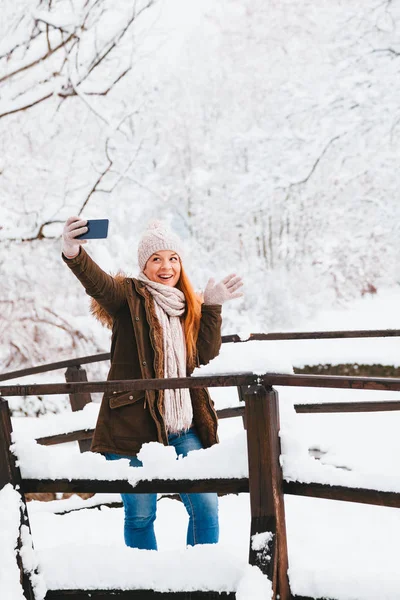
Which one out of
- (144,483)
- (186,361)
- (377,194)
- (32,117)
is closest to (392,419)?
(186,361)

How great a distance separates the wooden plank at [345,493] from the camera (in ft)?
7.08

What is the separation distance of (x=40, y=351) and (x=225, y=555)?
7.07m

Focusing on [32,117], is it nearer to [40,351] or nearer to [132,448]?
[40,351]

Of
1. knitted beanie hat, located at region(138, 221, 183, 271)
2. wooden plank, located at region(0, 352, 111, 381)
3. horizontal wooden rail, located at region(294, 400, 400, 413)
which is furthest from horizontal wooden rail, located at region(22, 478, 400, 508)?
horizontal wooden rail, located at region(294, 400, 400, 413)

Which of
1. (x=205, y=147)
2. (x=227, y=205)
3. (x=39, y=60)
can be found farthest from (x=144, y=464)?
(x=205, y=147)

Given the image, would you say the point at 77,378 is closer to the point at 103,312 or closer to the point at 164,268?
the point at 103,312

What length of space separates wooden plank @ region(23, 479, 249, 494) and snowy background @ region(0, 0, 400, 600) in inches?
3.1

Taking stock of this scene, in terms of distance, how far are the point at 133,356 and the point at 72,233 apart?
604mm

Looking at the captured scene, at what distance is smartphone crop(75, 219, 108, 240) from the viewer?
257 cm

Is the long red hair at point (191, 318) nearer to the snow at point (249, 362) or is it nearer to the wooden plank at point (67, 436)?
the snow at point (249, 362)

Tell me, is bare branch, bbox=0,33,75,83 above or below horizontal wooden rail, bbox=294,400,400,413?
above

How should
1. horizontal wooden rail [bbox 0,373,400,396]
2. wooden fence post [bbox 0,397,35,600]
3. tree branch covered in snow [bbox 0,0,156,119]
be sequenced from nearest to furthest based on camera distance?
horizontal wooden rail [bbox 0,373,400,396]
wooden fence post [bbox 0,397,35,600]
tree branch covered in snow [bbox 0,0,156,119]

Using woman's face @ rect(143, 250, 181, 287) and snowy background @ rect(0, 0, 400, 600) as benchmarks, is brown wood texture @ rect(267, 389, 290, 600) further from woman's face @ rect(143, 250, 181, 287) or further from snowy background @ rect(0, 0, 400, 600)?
woman's face @ rect(143, 250, 181, 287)

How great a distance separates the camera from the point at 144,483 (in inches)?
95.3
